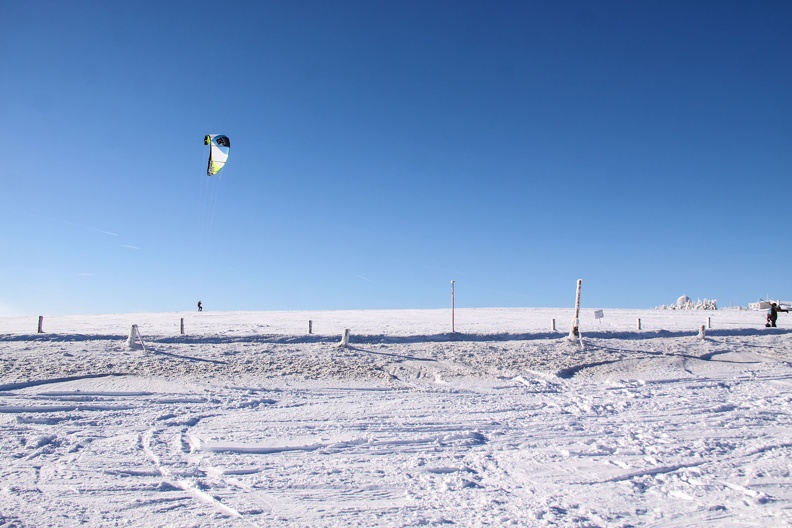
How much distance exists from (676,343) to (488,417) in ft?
38.2

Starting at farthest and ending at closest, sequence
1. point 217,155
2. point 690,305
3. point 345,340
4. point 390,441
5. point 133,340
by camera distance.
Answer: point 690,305
point 217,155
point 345,340
point 133,340
point 390,441

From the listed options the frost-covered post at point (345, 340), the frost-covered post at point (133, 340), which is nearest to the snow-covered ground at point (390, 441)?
the frost-covered post at point (133, 340)

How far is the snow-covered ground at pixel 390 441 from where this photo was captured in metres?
4.84

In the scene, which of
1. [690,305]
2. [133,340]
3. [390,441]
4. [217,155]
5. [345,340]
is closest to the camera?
[390,441]

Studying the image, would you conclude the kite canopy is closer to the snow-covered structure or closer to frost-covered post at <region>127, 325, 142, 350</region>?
frost-covered post at <region>127, 325, 142, 350</region>

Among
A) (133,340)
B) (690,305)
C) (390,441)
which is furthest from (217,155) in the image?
(690,305)

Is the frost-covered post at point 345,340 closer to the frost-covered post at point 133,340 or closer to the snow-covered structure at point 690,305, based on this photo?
the frost-covered post at point 133,340

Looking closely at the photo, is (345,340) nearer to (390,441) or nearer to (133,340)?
(133,340)

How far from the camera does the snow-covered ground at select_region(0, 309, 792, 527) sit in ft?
15.9

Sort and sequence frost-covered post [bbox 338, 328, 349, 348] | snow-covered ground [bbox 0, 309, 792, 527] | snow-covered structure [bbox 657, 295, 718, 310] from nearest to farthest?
snow-covered ground [bbox 0, 309, 792, 527] → frost-covered post [bbox 338, 328, 349, 348] → snow-covered structure [bbox 657, 295, 718, 310]

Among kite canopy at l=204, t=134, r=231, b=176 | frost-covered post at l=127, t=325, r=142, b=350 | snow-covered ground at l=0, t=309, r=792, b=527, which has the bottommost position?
snow-covered ground at l=0, t=309, r=792, b=527

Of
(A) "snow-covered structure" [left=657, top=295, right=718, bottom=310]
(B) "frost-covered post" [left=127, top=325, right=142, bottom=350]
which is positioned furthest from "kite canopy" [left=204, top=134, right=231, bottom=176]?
(A) "snow-covered structure" [left=657, top=295, right=718, bottom=310]

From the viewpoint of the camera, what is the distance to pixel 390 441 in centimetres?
691

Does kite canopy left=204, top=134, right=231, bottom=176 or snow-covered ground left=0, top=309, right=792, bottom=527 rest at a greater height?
kite canopy left=204, top=134, right=231, bottom=176
